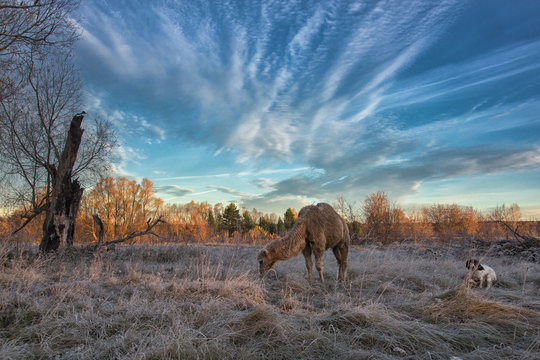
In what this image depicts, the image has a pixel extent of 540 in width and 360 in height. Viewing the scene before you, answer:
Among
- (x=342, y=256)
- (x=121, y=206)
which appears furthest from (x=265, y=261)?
(x=121, y=206)

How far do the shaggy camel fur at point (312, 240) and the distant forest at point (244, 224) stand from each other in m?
4.58

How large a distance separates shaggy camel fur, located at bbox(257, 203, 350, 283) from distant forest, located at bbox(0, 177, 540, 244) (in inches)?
180

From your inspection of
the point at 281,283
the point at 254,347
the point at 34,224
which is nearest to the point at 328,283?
the point at 281,283

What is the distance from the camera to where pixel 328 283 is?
8.04m

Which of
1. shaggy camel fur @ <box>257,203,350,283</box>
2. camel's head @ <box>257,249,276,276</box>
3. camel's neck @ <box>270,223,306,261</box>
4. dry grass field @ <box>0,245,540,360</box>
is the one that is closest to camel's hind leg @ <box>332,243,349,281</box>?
shaggy camel fur @ <box>257,203,350,283</box>

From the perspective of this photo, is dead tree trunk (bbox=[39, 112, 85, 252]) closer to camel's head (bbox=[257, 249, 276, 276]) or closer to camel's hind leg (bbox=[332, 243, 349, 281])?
camel's head (bbox=[257, 249, 276, 276])

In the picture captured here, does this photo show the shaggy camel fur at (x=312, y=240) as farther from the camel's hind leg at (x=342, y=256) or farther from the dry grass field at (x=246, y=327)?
the dry grass field at (x=246, y=327)

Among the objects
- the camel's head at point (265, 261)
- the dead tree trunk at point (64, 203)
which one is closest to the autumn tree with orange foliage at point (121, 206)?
the dead tree trunk at point (64, 203)

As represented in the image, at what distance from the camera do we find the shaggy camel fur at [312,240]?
736cm

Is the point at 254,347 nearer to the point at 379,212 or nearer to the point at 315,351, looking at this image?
the point at 315,351

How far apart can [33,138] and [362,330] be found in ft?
60.1

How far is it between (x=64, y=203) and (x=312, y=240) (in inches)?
394

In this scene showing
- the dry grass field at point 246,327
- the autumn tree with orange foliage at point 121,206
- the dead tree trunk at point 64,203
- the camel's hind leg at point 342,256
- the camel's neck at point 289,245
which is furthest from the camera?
the autumn tree with orange foliage at point 121,206

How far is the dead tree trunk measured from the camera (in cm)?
1107
